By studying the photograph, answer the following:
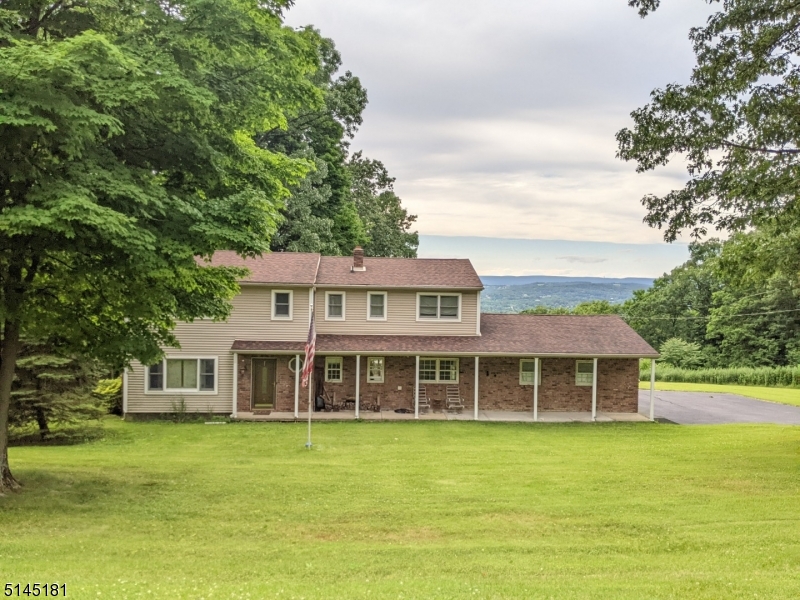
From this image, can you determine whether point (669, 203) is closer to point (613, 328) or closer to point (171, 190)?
point (171, 190)

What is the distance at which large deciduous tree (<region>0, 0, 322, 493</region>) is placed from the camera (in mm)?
8359

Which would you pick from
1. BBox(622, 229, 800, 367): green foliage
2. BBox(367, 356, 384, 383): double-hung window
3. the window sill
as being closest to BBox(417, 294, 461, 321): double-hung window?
BBox(367, 356, 384, 383): double-hung window

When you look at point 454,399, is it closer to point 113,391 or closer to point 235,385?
point 235,385

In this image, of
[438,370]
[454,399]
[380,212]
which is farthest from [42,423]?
[380,212]

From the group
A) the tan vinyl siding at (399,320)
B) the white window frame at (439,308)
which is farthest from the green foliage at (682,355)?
the white window frame at (439,308)

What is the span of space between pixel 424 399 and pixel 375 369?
2203 millimetres

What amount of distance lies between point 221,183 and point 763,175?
396 inches

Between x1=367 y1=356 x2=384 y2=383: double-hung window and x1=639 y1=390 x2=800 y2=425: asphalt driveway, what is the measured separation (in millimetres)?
10455

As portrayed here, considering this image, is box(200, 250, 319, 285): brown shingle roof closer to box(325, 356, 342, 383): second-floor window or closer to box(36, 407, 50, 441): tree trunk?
box(325, 356, 342, 383): second-floor window

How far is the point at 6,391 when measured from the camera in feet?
37.2

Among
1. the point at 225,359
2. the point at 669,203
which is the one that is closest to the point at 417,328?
the point at 225,359

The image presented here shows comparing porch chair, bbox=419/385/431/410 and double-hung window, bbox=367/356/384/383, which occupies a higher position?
double-hung window, bbox=367/356/384/383

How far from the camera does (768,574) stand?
728cm

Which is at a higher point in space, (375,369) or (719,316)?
(719,316)
